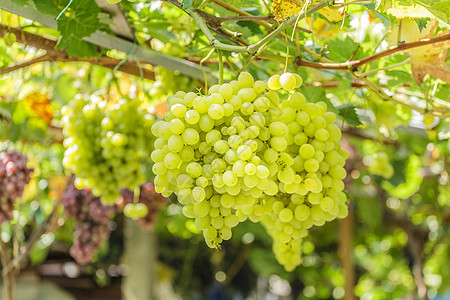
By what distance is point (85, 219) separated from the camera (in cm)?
171

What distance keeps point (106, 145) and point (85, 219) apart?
660 mm

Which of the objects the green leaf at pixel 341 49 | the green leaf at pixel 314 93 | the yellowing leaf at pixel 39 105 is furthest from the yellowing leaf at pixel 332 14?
the yellowing leaf at pixel 39 105

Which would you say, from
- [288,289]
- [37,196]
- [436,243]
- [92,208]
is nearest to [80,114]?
[92,208]

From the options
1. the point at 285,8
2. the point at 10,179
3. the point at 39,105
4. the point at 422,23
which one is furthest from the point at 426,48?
the point at 39,105

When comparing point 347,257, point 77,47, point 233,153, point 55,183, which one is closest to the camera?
point 233,153

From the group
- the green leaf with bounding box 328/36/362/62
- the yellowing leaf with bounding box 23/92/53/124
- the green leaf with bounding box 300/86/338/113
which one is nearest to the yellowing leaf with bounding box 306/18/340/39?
the green leaf with bounding box 328/36/362/62

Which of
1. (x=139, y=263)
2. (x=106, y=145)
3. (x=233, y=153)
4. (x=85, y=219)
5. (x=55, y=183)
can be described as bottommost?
(x=139, y=263)

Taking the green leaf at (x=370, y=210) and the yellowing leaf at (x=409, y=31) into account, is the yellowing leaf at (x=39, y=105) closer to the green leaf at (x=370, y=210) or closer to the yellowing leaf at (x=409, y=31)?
the yellowing leaf at (x=409, y=31)

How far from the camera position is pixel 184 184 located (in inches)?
23.9

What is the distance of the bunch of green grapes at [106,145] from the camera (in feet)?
3.78

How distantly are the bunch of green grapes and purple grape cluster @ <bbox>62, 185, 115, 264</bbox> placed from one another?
462mm

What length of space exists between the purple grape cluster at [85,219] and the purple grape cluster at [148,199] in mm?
71

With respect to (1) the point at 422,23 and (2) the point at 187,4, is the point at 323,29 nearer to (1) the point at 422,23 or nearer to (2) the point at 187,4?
(1) the point at 422,23

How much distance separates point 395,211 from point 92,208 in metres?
2.14
